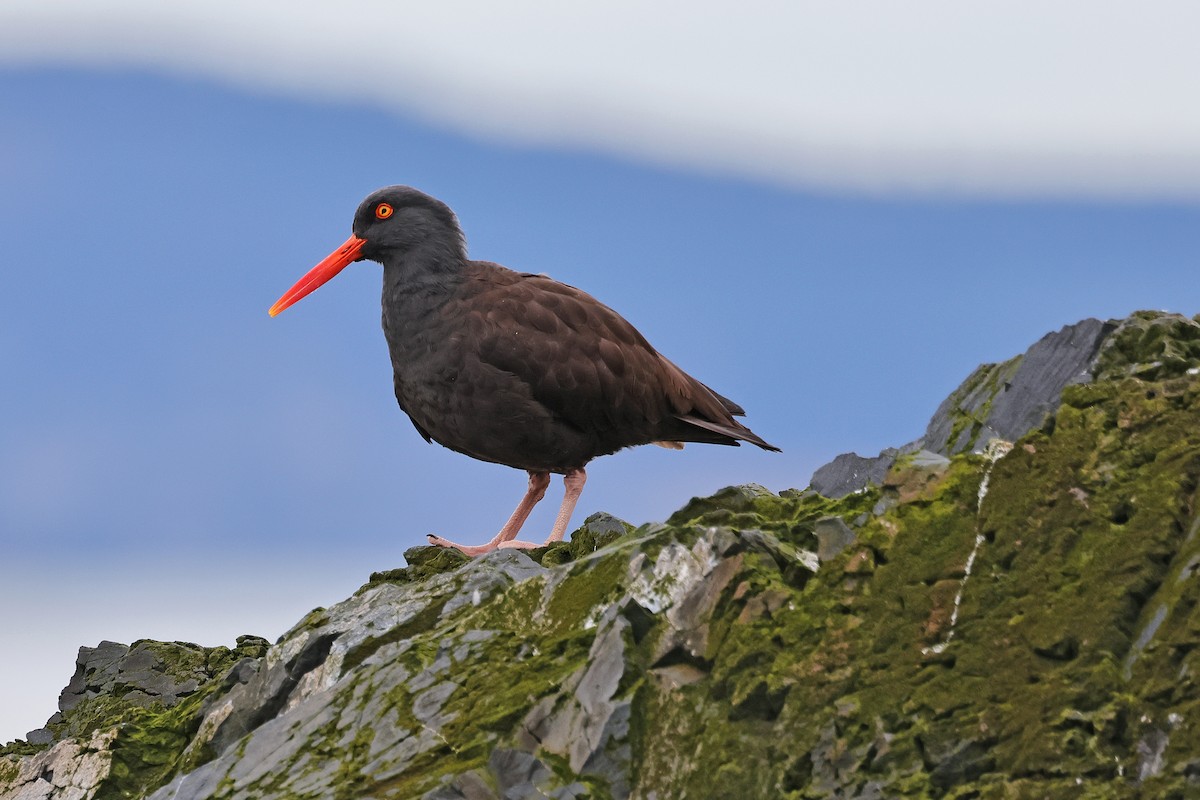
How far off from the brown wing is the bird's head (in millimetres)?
464

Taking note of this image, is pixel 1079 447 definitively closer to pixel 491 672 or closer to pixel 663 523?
pixel 663 523

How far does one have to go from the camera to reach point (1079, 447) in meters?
6.18

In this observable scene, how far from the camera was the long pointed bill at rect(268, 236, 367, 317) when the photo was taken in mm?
11484

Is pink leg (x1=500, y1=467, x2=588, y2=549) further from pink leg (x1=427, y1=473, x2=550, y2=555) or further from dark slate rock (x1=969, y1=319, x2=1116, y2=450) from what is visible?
dark slate rock (x1=969, y1=319, x2=1116, y2=450)

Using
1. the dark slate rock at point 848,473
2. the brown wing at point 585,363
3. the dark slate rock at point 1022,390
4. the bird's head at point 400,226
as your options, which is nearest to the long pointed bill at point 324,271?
the bird's head at point 400,226

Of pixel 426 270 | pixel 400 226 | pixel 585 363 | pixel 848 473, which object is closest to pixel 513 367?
pixel 585 363

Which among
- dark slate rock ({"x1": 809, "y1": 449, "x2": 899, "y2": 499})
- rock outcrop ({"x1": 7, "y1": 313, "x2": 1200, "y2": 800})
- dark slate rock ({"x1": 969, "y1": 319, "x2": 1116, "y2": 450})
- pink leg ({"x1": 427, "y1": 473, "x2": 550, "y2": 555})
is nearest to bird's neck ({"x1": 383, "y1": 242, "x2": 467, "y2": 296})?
pink leg ({"x1": 427, "y1": 473, "x2": 550, "y2": 555})

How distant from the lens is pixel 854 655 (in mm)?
5820

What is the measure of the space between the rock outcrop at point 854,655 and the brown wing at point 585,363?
8.69ft

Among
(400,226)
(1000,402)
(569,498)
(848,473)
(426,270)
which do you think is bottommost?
(1000,402)

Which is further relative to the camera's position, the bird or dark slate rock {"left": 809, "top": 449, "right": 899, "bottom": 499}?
the bird

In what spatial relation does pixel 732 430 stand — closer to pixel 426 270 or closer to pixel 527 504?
pixel 527 504

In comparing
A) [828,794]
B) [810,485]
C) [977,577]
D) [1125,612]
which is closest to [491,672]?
[828,794]

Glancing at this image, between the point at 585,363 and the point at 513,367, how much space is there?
1.97 ft
